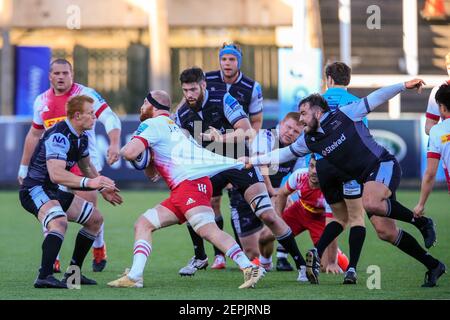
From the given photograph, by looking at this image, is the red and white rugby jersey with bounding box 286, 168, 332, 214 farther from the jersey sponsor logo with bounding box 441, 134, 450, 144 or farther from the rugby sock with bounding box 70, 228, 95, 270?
the rugby sock with bounding box 70, 228, 95, 270

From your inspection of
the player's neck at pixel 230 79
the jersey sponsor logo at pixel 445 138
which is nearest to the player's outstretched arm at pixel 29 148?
the player's neck at pixel 230 79

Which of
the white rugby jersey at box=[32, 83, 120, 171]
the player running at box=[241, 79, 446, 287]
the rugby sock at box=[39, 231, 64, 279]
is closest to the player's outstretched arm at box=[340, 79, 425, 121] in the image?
the player running at box=[241, 79, 446, 287]

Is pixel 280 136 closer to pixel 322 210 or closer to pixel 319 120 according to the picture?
pixel 322 210

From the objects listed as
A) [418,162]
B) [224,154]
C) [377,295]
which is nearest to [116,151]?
[224,154]

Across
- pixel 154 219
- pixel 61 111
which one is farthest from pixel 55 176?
pixel 61 111

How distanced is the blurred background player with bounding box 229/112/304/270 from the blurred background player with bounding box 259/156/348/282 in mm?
181

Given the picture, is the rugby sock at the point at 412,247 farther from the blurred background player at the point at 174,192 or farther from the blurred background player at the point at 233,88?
the blurred background player at the point at 233,88

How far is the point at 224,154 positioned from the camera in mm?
10875

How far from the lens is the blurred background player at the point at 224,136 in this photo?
989 centimetres

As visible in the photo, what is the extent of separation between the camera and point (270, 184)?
11.1 m

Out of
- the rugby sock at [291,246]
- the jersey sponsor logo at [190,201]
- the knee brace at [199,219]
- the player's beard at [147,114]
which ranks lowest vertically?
the rugby sock at [291,246]

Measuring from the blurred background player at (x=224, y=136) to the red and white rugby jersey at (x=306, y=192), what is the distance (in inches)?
24.1

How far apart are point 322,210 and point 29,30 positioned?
21078 millimetres

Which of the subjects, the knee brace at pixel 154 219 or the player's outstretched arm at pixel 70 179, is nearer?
the player's outstretched arm at pixel 70 179
